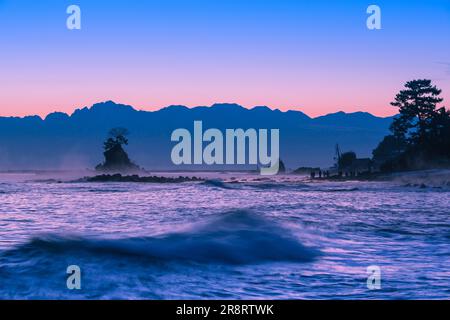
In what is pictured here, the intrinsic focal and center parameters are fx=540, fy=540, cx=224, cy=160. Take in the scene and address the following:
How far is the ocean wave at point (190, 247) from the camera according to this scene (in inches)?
345

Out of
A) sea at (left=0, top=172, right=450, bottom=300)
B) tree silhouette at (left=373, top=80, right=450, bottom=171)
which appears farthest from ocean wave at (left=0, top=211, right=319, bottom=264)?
tree silhouette at (left=373, top=80, right=450, bottom=171)

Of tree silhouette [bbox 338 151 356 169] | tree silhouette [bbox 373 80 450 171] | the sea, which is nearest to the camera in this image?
the sea

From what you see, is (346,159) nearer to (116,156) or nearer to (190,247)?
(116,156)

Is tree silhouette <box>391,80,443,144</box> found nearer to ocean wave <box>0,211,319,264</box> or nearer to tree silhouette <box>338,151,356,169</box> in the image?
tree silhouette <box>338,151,356,169</box>

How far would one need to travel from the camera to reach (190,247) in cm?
981

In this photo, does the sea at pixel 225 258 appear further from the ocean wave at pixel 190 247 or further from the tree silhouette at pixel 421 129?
the tree silhouette at pixel 421 129

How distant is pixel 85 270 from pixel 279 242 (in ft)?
13.2

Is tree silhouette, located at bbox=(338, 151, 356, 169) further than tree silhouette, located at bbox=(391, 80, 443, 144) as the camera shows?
Yes

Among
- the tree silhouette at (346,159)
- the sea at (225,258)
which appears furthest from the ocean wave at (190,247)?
the tree silhouette at (346,159)

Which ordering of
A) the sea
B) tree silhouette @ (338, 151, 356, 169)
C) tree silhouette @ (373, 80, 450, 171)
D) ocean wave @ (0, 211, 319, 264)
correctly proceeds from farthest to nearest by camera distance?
tree silhouette @ (338, 151, 356, 169) < tree silhouette @ (373, 80, 450, 171) < ocean wave @ (0, 211, 319, 264) < the sea

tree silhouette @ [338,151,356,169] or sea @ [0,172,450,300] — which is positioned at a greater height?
tree silhouette @ [338,151,356,169]

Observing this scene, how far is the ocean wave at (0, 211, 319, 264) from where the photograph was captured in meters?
8.77
